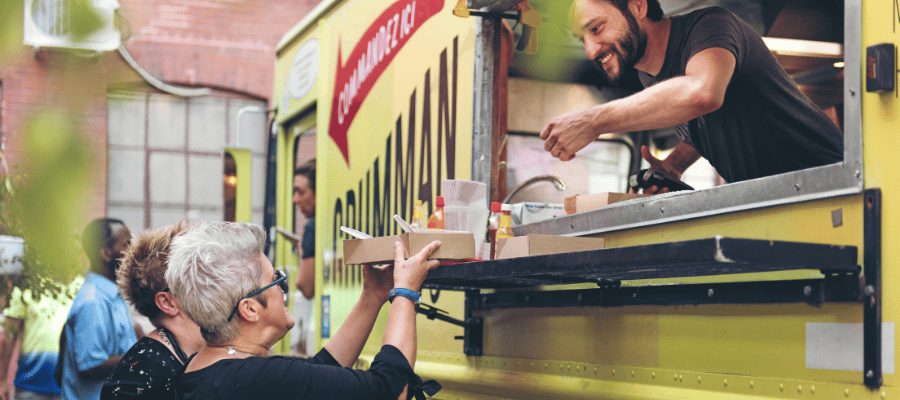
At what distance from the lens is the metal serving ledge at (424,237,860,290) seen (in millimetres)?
1396

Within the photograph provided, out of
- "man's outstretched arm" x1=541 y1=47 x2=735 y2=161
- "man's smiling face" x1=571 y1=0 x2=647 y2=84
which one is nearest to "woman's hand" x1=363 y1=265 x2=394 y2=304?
"man's outstretched arm" x1=541 y1=47 x2=735 y2=161

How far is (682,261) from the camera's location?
1.45 meters

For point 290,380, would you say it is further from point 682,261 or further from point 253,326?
point 682,261

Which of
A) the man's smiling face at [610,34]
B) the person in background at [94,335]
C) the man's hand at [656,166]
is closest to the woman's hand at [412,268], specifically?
the man's hand at [656,166]

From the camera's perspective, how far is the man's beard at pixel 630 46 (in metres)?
2.48

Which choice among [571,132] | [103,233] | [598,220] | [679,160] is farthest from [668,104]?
[103,233]

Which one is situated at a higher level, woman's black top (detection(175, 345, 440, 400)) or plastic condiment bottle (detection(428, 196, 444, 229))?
plastic condiment bottle (detection(428, 196, 444, 229))

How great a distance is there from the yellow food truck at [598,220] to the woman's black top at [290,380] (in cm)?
33

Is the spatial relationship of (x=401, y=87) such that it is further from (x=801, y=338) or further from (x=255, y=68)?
(x=255, y=68)

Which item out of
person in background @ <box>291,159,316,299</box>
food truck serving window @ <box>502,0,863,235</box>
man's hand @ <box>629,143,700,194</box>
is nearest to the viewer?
food truck serving window @ <box>502,0,863,235</box>

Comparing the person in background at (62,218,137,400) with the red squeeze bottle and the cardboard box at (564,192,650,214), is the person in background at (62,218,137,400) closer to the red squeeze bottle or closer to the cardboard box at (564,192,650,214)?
the red squeeze bottle

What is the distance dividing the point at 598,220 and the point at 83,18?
169 centimetres

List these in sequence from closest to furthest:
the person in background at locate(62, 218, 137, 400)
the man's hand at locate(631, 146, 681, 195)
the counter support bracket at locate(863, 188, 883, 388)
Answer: the counter support bracket at locate(863, 188, 883, 388)
the man's hand at locate(631, 146, 681, 195)
the person in background at locate(62, 218, 137, 400)

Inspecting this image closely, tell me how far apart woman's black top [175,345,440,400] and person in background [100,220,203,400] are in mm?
Answer: 360
